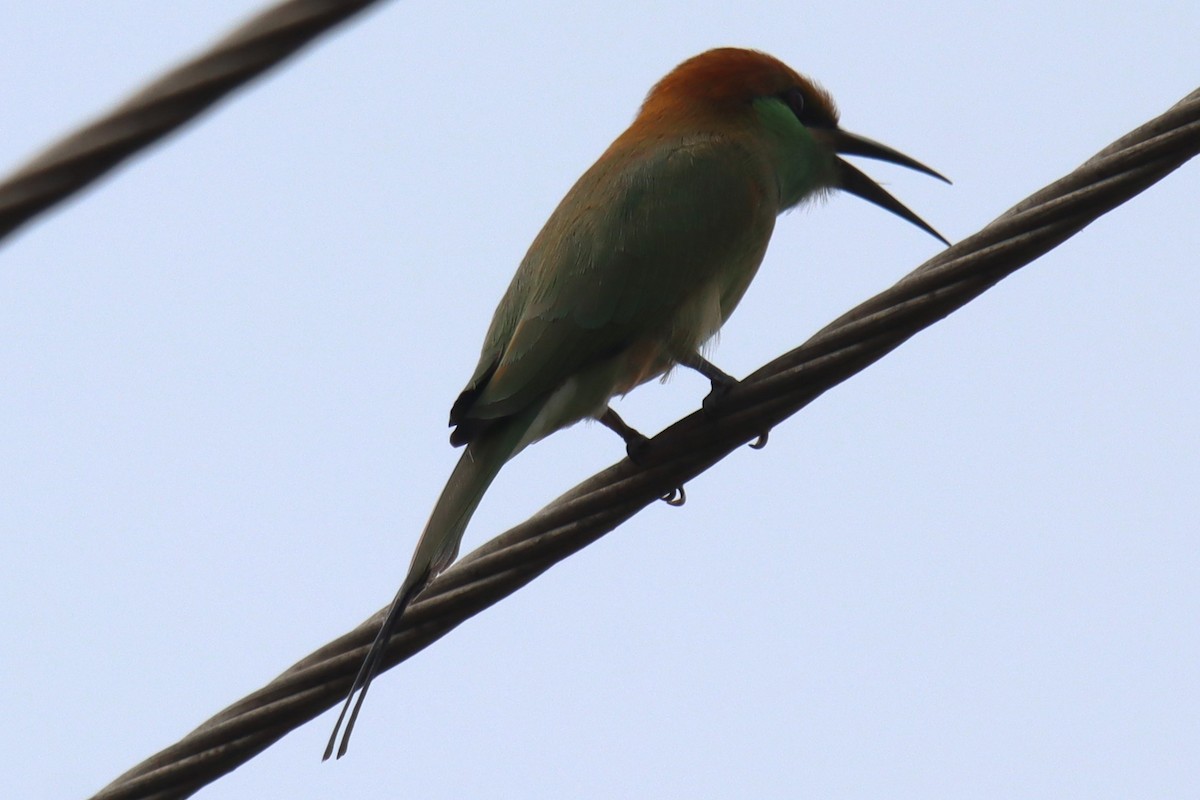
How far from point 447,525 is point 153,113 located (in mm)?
1906

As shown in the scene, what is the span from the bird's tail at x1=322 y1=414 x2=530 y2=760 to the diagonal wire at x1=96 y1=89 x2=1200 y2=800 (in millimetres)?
33

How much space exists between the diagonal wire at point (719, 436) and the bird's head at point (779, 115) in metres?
1.84

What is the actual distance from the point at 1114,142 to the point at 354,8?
5.12 feet

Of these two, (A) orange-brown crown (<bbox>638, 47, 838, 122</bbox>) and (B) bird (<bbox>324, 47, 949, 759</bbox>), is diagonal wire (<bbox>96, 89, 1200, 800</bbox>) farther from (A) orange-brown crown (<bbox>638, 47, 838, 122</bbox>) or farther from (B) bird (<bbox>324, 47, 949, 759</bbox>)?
(A) orange-brown crown (<bbox>638, 47, 838, 122</bbox>)

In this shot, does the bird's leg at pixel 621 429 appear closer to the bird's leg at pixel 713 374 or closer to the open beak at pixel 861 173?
the bird's leg at pixel 713 374

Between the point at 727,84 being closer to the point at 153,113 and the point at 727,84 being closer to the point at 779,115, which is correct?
the point at 779,115

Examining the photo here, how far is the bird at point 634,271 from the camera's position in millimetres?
3525

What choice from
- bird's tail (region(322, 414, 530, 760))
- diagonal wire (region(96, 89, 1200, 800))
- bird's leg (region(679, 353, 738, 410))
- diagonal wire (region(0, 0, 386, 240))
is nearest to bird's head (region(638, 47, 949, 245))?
bird's leg (region(679, 353, 738, 410))

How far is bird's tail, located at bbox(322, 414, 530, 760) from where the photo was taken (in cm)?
262

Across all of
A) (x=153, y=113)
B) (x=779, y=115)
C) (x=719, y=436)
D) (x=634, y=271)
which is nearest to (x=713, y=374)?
(x=634, y=271)

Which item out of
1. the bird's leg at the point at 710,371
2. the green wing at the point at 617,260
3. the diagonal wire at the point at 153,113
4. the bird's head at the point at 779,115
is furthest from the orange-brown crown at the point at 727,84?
the diagonal wire at the point at 153,113

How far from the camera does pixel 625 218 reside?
3973 mm

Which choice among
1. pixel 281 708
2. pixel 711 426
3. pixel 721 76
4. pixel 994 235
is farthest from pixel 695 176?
pixel 281 708

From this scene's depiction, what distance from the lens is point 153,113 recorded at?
1.34 metres
